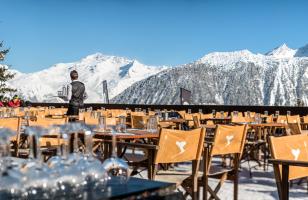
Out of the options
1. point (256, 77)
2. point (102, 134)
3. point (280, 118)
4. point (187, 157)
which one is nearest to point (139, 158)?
point (102, 134)

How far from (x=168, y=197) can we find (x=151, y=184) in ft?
0.20

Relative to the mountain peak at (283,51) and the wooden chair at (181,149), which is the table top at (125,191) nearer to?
the wooden chair at (181,149)

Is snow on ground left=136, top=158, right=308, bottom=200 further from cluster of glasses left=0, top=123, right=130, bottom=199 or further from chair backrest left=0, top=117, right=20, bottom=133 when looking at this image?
cluster of glasses left=0, top=123, right=130, bottom=199

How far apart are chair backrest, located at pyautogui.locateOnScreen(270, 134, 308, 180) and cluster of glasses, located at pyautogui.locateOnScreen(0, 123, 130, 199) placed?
150 centimetres

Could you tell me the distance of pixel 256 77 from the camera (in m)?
127

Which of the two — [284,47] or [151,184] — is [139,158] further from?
[284,47]

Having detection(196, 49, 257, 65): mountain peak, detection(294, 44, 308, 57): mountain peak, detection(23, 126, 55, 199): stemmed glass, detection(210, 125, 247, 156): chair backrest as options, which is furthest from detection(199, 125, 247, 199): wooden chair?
detection(294, 44, 308, 57): mountain peak

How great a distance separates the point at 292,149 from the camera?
9.58 feet

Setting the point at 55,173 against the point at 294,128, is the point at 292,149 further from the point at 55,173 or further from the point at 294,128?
the point at 294,128

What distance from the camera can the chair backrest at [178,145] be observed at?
10.9 ft

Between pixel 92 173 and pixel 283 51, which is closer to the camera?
pixel 92 173

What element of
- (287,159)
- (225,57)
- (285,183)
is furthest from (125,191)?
(225,57)

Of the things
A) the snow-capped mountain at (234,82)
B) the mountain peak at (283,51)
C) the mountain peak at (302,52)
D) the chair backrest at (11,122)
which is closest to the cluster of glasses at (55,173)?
the chair backrest at (11,122)

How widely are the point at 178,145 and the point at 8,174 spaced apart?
223 cm
